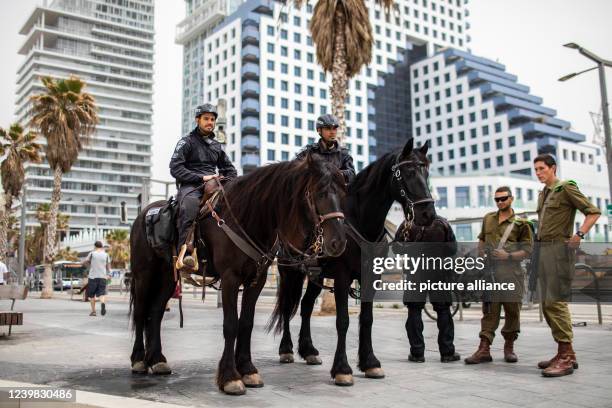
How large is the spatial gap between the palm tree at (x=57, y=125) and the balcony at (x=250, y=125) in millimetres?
54997

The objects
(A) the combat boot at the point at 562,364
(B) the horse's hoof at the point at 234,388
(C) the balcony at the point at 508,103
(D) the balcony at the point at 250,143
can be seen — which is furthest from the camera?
(C) the balcony at the point at 508,103

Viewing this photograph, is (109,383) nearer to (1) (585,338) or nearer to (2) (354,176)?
(2) (354,176)

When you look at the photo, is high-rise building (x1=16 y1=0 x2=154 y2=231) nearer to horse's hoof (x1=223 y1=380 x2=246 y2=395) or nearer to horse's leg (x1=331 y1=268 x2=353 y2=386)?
horse's leg (x1=331 y1=268 x2=353 y2=386)

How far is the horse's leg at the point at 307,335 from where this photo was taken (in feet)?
22.6

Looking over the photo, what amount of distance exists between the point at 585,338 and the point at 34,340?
9747 millimetres

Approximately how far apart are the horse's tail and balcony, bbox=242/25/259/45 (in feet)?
289

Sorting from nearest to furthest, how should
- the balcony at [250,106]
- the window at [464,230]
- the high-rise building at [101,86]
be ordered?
the window at [464,230], the balcony at [250,106], the high-rise building at [101,86]

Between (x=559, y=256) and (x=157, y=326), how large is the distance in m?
4.86

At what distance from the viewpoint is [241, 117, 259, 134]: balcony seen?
8656 cm

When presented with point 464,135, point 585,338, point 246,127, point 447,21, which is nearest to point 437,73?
point 464,135

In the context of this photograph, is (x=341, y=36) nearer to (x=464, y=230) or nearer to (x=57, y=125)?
(x=57, y=125)

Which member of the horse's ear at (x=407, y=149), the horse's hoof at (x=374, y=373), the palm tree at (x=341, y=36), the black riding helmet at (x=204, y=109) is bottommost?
the horse's hoof at (x=374, y=373)

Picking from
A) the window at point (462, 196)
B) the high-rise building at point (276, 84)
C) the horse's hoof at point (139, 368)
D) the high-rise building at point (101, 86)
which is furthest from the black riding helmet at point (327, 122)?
the high-rise building at point (101, 86)

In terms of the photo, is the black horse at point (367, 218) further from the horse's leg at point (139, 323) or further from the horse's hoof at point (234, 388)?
the horse's leg at point (139, 323)
